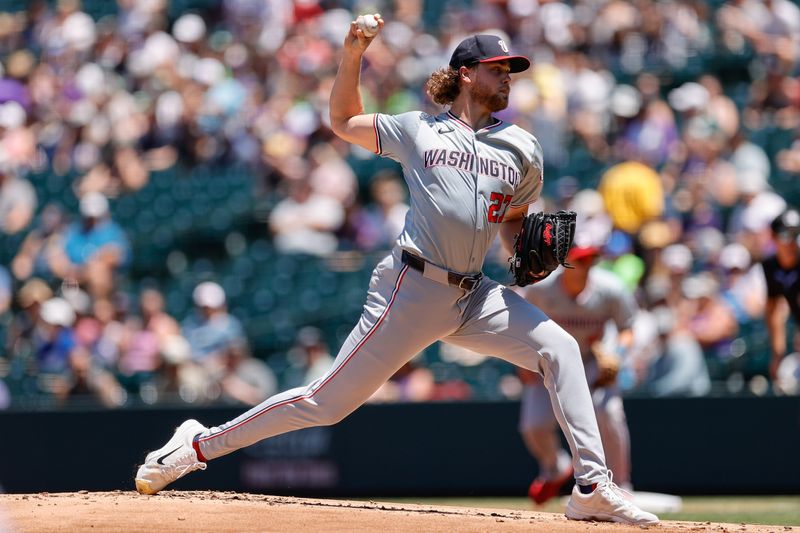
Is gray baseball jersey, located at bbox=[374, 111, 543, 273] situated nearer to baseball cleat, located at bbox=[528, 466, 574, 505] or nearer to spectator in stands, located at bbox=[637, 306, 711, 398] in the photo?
baseball cleat, located at bbox=[528, 466, 574, 505]

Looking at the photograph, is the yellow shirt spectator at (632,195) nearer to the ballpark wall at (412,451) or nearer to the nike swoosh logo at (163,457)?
the ballpark wall at (412,451)

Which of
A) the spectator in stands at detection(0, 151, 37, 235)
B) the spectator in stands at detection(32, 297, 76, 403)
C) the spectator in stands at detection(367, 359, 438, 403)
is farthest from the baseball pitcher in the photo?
the spectator in stands at detection(0, 151, 37, 235)

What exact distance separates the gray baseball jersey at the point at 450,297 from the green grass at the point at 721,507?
220 cm

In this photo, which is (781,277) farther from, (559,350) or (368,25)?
(368,25)

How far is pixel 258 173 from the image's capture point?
13.1 meters

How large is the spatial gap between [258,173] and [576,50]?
3.27 metres

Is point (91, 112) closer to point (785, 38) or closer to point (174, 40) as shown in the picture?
point (174, 40)

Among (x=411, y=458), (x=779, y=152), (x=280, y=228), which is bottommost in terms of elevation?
(x=411, y=458)

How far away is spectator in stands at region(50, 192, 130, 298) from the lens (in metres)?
12.4

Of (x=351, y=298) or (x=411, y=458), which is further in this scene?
(x=351, y=298)

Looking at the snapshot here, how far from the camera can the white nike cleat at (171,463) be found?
622 centimetres

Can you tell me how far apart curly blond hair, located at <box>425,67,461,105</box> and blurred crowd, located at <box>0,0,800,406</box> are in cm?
477

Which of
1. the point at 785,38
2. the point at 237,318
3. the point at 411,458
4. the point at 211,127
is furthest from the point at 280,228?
the point at 785,38

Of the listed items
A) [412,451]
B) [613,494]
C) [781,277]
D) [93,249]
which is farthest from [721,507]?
[93,249]
